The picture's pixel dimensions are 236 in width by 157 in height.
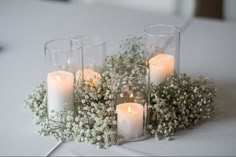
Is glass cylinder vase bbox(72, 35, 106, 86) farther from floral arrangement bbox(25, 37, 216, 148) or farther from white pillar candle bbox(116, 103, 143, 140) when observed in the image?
white pillar candle bbox(116, 103, 143, 140)

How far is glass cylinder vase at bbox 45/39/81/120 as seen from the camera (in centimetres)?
123

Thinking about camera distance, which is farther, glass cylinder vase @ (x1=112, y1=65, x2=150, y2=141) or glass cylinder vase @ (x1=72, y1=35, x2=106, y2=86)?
glass cylinder vase @ (x1=72, y1=35, x2=106, y2=86)

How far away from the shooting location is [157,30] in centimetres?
146

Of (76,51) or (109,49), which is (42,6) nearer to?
(109,49)

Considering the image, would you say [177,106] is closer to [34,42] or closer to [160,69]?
[160,69]

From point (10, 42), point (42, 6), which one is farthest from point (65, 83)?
point (42, 6)

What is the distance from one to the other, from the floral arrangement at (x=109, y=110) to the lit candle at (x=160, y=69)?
0.10 feet

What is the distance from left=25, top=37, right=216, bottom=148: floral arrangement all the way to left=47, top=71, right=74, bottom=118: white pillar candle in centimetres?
2

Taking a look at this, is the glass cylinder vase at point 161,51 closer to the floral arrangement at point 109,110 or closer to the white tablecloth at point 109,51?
the floral arrangement at point 109,110

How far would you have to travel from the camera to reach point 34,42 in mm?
1910

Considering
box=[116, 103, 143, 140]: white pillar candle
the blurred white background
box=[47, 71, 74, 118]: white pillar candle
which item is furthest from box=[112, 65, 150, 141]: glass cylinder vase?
the blurred white background

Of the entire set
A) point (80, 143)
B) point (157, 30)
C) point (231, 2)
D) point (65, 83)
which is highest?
point (231, 2)

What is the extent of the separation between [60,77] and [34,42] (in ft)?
2.33

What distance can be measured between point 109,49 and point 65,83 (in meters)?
0.61
